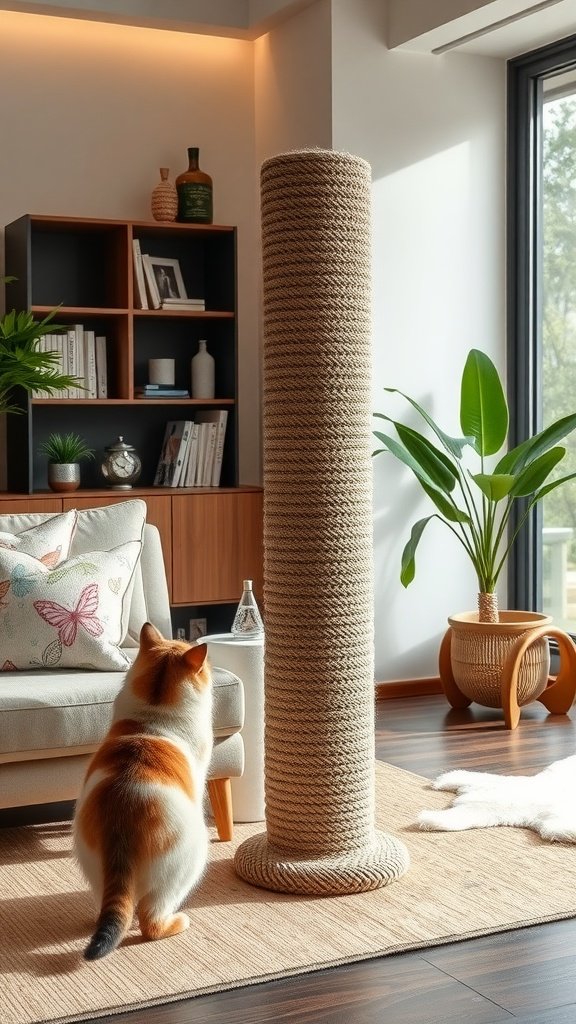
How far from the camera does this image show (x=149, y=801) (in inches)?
91.0

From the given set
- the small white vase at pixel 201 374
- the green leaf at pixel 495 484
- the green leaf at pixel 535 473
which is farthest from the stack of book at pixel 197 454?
the green leaf at pixel 535 473

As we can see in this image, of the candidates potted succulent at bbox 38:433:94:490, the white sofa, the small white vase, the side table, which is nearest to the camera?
the white sofa

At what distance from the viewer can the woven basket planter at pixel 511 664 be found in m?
4.35

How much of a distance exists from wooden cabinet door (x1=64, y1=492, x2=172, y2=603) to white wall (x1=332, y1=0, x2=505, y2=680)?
0.79 metres

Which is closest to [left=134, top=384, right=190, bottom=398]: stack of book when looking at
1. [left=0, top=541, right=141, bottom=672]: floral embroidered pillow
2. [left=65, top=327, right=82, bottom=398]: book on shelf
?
[left=65, top=327, right=82, bottom=398]: book on shelf

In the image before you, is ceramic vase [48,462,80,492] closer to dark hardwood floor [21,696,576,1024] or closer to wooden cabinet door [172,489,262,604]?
wooden cabinet door [172,489,262,604]

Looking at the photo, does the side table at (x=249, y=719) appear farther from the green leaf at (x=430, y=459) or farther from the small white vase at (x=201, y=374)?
the small white vase at (x=201, y=374)

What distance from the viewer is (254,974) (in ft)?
7.45

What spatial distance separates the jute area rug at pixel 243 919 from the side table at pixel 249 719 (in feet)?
0.34

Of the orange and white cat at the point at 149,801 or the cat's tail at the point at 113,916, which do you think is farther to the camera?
the orange and white cat at the point at 149,801

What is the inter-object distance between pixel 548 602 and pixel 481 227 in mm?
1540

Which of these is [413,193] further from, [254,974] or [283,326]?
[254,974]

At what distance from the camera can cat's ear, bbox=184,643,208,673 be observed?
253 centimetres

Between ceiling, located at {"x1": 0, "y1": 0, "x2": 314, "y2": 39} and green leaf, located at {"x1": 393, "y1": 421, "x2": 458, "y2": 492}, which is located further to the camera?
ceiling, located at {"x1": 0, "y1": 0, "x2": 314, "y2": 39}
